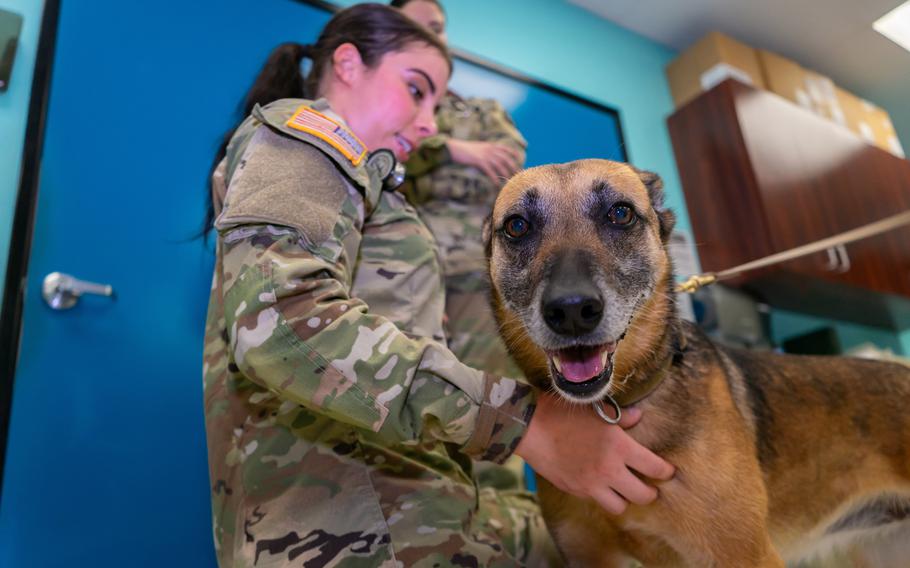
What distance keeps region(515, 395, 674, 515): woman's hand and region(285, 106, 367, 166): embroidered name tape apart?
2.20 feet

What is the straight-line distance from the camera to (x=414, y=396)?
1.02 metres

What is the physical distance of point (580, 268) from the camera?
43.0 inches

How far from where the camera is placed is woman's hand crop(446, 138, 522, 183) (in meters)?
2.30

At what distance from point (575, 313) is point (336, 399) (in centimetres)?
45

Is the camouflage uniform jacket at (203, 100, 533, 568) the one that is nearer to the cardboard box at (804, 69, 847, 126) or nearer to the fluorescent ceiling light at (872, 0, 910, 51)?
the fluorescent ceiling light at (872, 0, 910, 51)

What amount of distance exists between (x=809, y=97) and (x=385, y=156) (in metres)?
3.67

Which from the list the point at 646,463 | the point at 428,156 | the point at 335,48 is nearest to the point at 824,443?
the point at 646,463

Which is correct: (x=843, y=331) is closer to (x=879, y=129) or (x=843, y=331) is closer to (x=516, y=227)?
(x=879, y=129)

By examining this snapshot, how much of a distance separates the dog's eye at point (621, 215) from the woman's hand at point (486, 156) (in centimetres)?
96

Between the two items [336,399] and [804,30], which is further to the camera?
[804,30]

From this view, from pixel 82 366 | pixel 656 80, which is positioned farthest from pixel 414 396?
pixel 656 80

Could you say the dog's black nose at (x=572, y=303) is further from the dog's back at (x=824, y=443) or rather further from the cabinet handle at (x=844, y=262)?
the cabinet handle at (x=844, y=262)

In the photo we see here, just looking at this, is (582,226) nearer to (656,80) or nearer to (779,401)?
(779,401)

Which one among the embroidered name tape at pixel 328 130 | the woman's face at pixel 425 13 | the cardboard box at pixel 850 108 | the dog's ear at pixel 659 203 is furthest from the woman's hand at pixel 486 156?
the cardboard box at pixel 850 108
